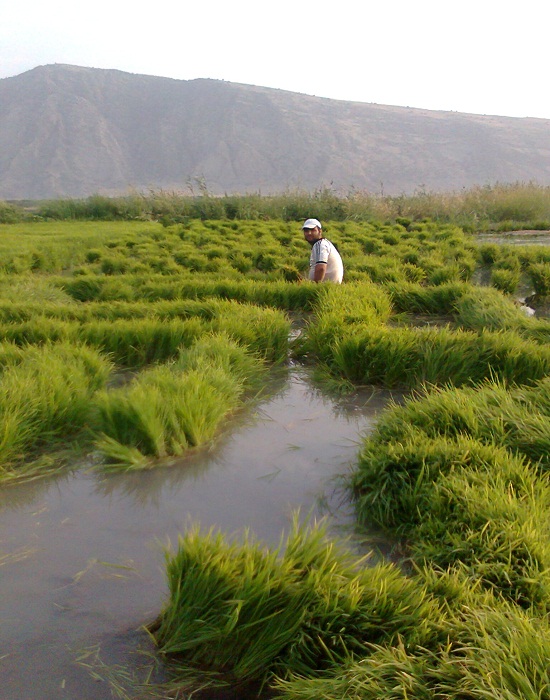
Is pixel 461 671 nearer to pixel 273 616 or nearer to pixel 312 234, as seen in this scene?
pixel 273 616

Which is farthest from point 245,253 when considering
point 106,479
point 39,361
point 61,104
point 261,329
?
point 61,104

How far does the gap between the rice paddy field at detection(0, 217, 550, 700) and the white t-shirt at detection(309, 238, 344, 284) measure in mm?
863

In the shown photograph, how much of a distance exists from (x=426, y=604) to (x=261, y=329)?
2807mm

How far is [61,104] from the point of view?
58.4 meters

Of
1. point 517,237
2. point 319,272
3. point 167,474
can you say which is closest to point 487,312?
point 319,272

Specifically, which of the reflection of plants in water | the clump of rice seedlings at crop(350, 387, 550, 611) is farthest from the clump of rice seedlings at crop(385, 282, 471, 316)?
the reflection of plants in water

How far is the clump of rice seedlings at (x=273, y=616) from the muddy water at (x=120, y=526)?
155 mm

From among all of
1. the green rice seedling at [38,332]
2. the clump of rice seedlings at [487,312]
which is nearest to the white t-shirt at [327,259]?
the clump of rice seedlings at [487,312]

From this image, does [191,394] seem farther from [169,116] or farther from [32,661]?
[169,116]

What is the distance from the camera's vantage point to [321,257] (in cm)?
565

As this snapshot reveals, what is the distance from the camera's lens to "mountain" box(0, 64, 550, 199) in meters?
49.3

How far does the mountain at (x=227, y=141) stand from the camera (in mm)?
49312

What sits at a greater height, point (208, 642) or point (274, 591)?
point (274, 591)

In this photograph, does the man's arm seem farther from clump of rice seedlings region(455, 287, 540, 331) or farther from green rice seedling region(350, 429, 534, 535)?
green rice seedling region(350, 429, 534, 535)
